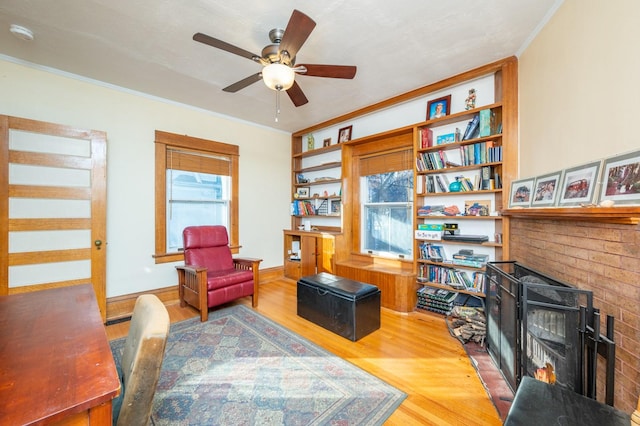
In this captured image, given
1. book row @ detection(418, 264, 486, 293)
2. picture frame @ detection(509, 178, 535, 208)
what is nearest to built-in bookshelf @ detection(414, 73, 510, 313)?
book row @ detection(418, 264, 486, 293)

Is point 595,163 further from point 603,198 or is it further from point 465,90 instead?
point 465,90

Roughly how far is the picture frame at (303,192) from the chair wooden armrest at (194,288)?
7.55ft

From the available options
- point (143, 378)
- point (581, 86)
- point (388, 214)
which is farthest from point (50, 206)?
point (581, 86)

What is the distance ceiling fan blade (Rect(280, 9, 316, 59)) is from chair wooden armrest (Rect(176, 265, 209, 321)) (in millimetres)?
2341

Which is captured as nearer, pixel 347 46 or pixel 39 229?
pixel 347 46

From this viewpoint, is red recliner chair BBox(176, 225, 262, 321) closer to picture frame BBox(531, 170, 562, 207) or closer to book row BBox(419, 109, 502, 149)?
book row BBox(419, 109, 502, 149)

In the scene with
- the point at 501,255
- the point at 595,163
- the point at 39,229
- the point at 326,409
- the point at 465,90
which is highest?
the point at 465,90

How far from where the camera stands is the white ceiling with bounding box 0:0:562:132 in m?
1.90

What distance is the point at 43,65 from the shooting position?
2643mm

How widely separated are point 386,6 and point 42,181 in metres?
3.56

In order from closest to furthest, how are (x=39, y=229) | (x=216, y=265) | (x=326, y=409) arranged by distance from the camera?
(x=326, y=409), (x=39, y=229), (x=216, y=265)

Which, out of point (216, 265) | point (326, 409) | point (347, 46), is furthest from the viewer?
point (216, 265)

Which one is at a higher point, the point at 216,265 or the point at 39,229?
the point at 39,229

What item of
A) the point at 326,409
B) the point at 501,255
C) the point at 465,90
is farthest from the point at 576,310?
the point at 465,90
